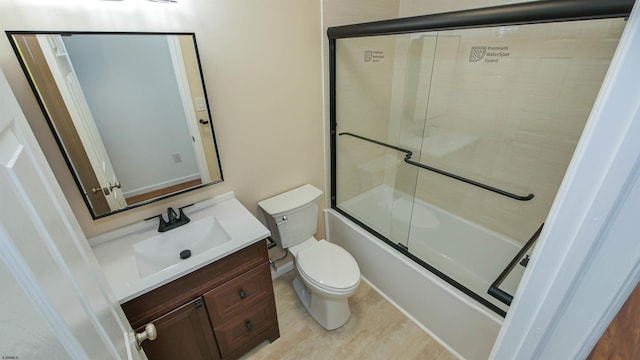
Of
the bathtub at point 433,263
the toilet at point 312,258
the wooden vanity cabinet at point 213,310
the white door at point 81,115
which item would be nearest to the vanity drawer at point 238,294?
the wooden vanity cabinet at point 213,310

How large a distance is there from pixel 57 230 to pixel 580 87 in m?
2.18

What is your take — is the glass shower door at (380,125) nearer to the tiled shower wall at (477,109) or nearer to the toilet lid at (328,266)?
the tiled shower wall at (477,109)

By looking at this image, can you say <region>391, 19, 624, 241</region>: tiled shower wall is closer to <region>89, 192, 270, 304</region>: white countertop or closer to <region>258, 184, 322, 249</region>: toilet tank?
<region>258, 184, 322, 249</region>: toilet tank

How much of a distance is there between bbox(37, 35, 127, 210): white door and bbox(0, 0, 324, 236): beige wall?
65mm

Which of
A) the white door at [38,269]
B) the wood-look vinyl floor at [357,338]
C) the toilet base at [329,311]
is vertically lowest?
the wood-look vinyl floor at [357,338]

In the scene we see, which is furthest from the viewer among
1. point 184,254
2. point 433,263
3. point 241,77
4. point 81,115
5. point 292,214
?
point 292,214

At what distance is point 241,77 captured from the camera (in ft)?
4.89

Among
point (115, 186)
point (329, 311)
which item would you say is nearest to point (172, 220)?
point (115, 186)

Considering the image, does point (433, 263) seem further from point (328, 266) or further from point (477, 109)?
point (477, 109)

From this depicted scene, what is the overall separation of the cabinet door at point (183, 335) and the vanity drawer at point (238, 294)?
0.05 metres

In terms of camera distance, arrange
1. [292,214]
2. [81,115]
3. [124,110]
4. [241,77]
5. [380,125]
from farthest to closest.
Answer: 1. [380,125]
2. [292,214]
3. [241,77]
4. [124,110]
5. [81,115]

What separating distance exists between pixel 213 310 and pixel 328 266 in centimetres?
69

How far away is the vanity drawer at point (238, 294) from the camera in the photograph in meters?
1.29

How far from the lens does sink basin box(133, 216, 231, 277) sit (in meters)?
1.30
